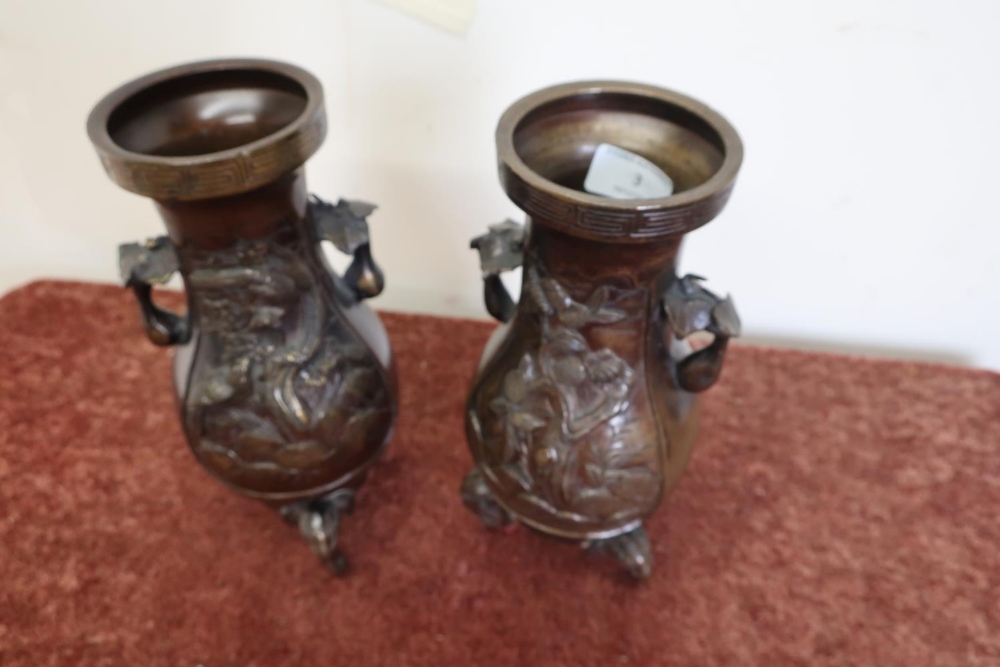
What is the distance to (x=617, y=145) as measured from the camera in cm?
71

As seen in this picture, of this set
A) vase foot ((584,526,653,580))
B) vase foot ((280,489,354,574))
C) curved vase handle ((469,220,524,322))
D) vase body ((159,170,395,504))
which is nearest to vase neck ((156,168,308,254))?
vase body ((159,170,395,504))

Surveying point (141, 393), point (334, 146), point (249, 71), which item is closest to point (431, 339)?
point (334, 146)

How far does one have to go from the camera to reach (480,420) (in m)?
0.76

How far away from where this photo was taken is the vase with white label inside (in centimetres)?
64

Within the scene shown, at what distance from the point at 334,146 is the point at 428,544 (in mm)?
531

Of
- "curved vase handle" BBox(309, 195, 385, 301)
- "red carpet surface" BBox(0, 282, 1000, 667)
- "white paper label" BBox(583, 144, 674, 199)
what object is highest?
"white paper label" BBox(583, 144, 674, 199)

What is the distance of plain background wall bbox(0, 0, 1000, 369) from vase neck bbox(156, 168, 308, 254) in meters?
0.33

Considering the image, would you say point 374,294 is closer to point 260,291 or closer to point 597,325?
point 260,291

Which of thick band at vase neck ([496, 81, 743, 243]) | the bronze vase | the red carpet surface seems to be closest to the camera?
thick band at vase neck ([496, 81, 743, 243])

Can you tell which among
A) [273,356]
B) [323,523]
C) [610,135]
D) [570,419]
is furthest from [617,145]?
[323,523]

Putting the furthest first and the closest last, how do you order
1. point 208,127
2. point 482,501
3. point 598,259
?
point 482,501, point 208,127, point 598,259

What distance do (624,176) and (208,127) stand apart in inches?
15.4

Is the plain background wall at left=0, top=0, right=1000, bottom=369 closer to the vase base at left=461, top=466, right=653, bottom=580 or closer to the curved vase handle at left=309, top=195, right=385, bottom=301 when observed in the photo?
the curved vase handle at left=309, top=195, right=385, bottom=301

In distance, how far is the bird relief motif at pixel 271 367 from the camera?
2.27 ft
